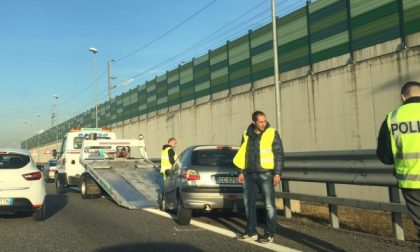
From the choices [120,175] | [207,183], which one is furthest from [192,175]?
[120,175]

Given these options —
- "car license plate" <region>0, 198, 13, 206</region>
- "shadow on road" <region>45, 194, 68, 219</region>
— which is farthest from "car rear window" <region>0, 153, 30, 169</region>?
"shadow on road" <region>45, 194, 68, 219</region>

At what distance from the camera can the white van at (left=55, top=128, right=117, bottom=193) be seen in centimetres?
1775

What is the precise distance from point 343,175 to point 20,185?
6.13 m

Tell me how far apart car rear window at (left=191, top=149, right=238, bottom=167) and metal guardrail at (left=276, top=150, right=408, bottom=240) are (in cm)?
113

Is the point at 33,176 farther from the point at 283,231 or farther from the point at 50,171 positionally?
the point at 50,171

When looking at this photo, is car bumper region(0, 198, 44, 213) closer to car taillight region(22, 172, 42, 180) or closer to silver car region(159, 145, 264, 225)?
car taillight region(22, 172, 42, 180)

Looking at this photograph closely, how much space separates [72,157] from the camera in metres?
18.1

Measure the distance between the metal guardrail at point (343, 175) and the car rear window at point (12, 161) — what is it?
5178 mm

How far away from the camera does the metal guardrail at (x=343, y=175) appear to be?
7230mm

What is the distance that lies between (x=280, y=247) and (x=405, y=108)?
10.5 feet

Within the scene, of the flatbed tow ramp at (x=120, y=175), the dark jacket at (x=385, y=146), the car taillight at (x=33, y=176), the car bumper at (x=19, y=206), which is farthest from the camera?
the flatbed tow ramp at (x=120, y=175)

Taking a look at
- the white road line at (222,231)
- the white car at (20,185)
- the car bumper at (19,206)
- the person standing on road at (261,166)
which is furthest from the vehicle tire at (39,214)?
the person standing on road at (261,166)

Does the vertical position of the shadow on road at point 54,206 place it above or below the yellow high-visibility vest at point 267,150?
below

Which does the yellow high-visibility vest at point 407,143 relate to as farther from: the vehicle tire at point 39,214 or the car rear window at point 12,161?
the car rear window at point 12,161
